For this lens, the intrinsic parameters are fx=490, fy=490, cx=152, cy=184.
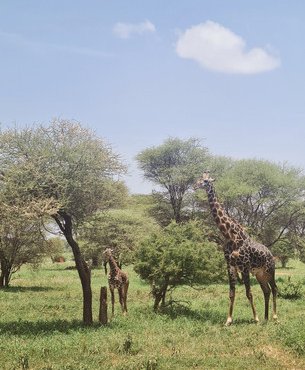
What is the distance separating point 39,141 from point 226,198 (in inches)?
1090

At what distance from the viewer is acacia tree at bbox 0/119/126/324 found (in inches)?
653

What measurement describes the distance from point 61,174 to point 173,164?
3513 centimetres

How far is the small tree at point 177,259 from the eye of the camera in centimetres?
2055

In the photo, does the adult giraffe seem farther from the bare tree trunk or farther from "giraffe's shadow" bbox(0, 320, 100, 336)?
"giraffe's shadow" bbox(0, 320, 100, 336)

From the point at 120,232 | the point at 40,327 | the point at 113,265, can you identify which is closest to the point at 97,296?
the point at 113,265

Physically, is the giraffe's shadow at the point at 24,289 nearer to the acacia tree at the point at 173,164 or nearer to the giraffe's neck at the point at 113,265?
Result: the giraffe's neck at the point at 113,265

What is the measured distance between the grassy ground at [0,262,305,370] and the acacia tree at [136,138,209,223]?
26.4m

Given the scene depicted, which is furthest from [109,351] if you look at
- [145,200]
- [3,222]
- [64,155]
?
[145,200]

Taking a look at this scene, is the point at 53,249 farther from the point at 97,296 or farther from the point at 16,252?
the point at 97,296

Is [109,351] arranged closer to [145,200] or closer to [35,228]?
[35,228]

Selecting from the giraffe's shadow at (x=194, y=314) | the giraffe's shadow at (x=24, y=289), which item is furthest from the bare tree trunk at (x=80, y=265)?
the giraffe's shadow at (x=24, y=289)

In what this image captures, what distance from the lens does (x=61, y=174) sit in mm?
17375

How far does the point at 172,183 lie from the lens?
50781mm

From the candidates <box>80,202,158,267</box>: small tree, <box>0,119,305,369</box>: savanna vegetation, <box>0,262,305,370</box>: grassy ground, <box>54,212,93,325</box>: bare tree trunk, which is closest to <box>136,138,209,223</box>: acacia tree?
<box>80,202,158,267</box>: small tree
